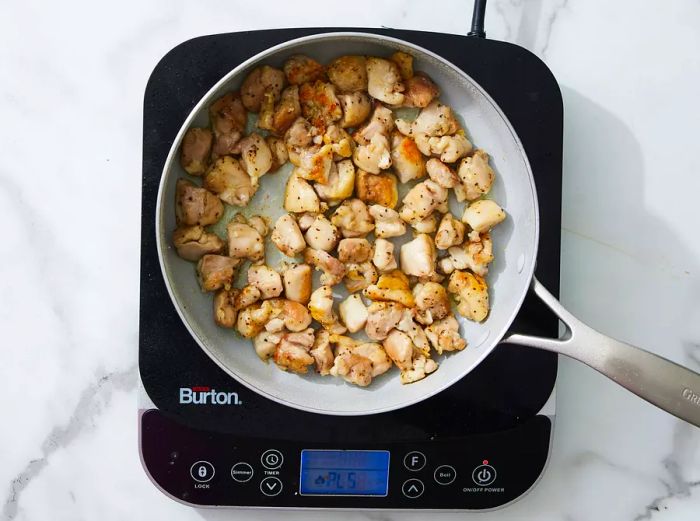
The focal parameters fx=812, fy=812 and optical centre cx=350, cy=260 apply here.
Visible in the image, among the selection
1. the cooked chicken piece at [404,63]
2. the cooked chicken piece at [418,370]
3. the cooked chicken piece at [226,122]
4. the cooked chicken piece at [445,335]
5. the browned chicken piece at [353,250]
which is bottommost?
the cooked chicken piece at [418,370]

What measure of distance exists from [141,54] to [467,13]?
404 millimetres

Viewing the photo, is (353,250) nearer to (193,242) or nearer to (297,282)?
(297,282)

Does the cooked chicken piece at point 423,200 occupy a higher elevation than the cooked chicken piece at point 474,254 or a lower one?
higher

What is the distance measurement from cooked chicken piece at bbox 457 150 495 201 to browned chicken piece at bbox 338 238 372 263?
5.4 inches

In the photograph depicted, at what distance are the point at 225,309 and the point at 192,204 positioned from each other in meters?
0.12

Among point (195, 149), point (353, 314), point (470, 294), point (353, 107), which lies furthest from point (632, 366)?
point (195, 149)

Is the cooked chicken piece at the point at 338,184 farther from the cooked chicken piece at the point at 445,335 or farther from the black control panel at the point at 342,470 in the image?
the black control panel at the point at 342,470

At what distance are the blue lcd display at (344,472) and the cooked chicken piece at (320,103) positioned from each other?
38 cm

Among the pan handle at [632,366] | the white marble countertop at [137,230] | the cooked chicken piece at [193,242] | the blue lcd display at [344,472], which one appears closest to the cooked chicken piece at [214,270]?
the cooked chicken piece at [193,242]

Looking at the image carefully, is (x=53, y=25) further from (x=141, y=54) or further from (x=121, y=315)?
(x=121, y=315)

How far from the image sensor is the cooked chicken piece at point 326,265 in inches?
36.9

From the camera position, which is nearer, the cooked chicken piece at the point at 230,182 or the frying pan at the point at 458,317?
the frying pan at the point at 458,317

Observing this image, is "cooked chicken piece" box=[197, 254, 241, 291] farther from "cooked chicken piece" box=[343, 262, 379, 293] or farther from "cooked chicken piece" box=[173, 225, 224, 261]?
"cooked chicken piece" box=[343, 262, 379, 293]

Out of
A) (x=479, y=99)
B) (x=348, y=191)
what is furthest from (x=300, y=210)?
(x=479, y=99)
